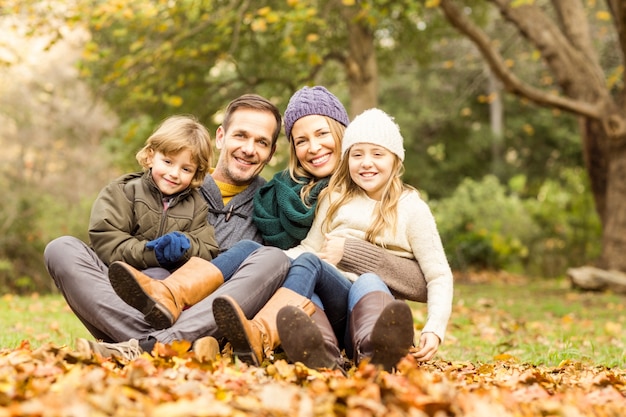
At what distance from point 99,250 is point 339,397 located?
1.71m

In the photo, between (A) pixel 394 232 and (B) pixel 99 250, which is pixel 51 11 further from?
(A) pixel 394 232

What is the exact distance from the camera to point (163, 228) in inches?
134

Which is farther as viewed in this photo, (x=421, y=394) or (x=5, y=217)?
(x=5, y=217)

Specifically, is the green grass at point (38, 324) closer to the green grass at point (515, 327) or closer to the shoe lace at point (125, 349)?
the green grass at point (515, 327)

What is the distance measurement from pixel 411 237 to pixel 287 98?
8.80 metres

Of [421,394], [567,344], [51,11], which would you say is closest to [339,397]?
[421,394]

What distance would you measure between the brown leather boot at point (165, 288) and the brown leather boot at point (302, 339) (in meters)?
0.52

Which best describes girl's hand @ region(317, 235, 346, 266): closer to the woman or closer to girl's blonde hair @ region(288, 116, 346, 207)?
the woman

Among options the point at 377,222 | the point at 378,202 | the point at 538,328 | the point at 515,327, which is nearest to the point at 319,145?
the point at 378,202

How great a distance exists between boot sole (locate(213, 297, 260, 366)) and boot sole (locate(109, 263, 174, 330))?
270 mm

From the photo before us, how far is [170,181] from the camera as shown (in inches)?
139

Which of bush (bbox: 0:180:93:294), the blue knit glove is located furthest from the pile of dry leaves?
bush (bbox: 0:180:93:294)

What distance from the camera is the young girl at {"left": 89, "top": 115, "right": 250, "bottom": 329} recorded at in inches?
109

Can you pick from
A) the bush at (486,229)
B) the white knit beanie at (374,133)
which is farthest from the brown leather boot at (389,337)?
the bush at (486,229)
